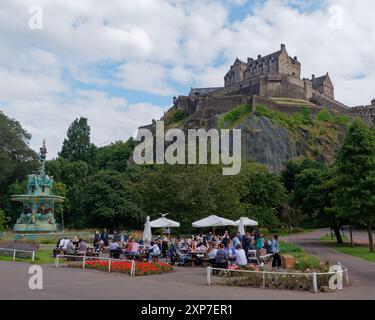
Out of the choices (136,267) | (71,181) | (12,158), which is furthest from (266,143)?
(136,267)

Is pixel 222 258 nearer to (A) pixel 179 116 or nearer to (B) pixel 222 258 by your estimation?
(B) pixel 222 258

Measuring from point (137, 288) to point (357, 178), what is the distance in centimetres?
2296

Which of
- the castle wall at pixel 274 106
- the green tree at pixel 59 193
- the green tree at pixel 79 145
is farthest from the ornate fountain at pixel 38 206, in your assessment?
the castle wall at pixel 274 106

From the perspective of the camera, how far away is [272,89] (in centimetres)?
10225

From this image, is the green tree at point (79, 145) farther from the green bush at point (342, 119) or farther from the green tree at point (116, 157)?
the green bush at point (342, 119)

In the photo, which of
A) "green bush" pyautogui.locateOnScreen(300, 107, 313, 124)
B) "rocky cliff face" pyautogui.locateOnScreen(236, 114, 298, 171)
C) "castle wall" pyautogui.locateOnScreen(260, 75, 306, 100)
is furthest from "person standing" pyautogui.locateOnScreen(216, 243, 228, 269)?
"castle wall" pyautogui.locateOnScreen(260, 75, 306, 100)

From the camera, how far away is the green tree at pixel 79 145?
83.1 m

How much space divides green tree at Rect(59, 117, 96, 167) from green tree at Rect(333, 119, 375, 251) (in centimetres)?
5914

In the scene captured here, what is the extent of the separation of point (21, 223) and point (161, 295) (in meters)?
31.4

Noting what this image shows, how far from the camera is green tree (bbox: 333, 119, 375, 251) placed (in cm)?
3011

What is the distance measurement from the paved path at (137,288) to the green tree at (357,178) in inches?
534

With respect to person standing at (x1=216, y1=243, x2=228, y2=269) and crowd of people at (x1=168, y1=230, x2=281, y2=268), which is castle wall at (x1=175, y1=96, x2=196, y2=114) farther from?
person standing at (x1=216, y1=243, x2=228, y2=269)

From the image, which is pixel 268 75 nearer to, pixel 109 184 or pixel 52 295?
pixel 109 184

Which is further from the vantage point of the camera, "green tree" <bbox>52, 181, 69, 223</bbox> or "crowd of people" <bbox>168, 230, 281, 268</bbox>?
"green tree" <bbox>52, 181, 69, 223</bbox>
